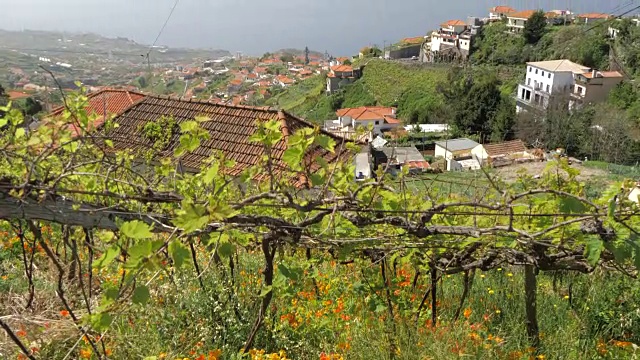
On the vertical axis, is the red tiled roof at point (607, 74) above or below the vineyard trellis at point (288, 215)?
above

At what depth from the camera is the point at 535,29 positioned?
56906mm

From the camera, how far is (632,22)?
4962 centimetres

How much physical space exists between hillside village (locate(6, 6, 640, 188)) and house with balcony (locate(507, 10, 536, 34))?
0.13 meters

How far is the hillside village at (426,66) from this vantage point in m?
21.1

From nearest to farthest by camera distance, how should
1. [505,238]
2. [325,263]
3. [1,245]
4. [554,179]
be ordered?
[505,238] → [554,179] → [325,263] → [1,245]

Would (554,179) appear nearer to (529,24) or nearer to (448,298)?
(448,298)

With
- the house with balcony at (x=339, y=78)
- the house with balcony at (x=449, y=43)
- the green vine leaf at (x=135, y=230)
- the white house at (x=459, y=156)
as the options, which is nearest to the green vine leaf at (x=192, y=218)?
the green vine leaf at (x=135, y=230)

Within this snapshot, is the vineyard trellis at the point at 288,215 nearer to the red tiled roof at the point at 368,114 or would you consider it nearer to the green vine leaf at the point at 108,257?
the green vine leaf at the point at 108,257

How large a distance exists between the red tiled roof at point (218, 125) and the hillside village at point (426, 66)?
0.23m

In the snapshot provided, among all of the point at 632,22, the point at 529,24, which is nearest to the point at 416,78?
the point at 529,24

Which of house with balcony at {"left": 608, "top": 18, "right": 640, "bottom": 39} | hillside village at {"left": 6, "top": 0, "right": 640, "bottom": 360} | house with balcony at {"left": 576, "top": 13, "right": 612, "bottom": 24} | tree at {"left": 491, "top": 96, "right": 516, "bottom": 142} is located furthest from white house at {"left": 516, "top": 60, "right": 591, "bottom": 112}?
hillside village at {"left": 6, "top": 0, "right": 640, "bottom": 360}

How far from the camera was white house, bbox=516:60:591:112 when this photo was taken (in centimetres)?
4322

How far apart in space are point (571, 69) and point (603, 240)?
161 feet

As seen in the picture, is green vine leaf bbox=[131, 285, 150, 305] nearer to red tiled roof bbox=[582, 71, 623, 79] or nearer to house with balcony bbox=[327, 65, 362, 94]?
red tiled roof bbox=[582, 71, 623, 79]
